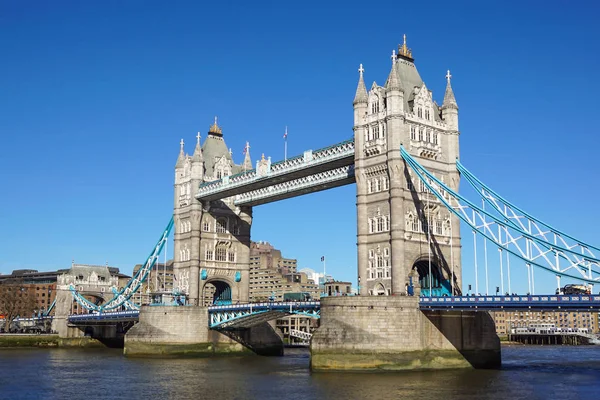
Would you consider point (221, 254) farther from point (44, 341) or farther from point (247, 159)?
point (44, 341)

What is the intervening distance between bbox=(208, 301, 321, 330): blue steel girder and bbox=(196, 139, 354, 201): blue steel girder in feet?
43.4

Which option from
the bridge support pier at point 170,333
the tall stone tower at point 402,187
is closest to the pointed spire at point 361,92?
the tall stone tower at point 402,187

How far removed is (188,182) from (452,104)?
36.1 metres

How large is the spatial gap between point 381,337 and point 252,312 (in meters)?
22.1

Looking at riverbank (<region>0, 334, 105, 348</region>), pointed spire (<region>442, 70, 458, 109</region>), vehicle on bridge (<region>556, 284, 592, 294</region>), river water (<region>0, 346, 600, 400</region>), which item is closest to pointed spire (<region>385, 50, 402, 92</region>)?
pointed spire (<region>442, 70, 458, 109</region>)

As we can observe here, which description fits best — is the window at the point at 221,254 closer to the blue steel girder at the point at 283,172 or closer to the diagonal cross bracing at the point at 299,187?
the diagonal cross bracing at the point at 299,187

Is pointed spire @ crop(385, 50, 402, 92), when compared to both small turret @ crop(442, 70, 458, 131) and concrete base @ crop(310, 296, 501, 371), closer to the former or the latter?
small turret @ crop(442, 70, 458, 131)

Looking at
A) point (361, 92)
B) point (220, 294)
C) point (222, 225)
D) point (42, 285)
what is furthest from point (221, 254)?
point (42, 285)

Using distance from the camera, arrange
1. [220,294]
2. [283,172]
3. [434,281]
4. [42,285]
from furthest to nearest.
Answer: [42,285] → [220,294] → [283,172] → [434,281]

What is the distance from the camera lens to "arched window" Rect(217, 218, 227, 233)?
3546 inches

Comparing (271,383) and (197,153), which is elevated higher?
(197,153)

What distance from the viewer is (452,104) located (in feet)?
221

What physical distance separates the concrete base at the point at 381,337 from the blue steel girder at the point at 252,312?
8353mm

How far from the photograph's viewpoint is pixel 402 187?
62.4 metres
